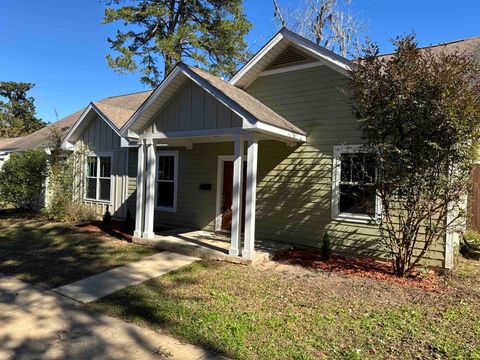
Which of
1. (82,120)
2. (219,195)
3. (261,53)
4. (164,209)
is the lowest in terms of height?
(164,209)

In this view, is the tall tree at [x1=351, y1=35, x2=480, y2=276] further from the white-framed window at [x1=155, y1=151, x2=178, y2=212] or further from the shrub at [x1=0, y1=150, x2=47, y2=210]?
the shrub at [x1=0, y1=150, x2=47, y2=210]

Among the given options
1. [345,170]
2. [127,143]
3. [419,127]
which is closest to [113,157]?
[127,143]

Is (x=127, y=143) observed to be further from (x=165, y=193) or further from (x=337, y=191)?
(x=337, y=191)

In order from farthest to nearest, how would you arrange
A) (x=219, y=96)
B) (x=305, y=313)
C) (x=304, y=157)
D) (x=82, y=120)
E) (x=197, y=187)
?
(x=82, y=120)
(x=197, y=187)
(x=304, y=157)
(x=219, y=96)
(x=305, y=313)

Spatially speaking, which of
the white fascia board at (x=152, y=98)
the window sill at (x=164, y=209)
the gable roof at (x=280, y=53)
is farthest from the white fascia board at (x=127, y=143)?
the gable roof at (x=280, y=53)

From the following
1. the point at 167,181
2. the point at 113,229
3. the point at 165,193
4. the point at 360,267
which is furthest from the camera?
the point at 165,193

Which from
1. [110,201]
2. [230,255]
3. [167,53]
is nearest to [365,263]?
[230,255]

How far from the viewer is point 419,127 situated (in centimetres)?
586

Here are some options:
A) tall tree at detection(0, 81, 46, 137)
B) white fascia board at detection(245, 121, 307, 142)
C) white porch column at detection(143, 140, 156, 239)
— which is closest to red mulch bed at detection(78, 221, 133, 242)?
white porch column at detection(143, 140, 156, 239)

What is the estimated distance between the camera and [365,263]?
7652 mm

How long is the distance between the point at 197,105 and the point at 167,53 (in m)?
12.5

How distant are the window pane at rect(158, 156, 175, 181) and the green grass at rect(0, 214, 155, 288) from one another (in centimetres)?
283

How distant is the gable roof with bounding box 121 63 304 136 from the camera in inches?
293

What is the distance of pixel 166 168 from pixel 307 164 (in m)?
5.29
